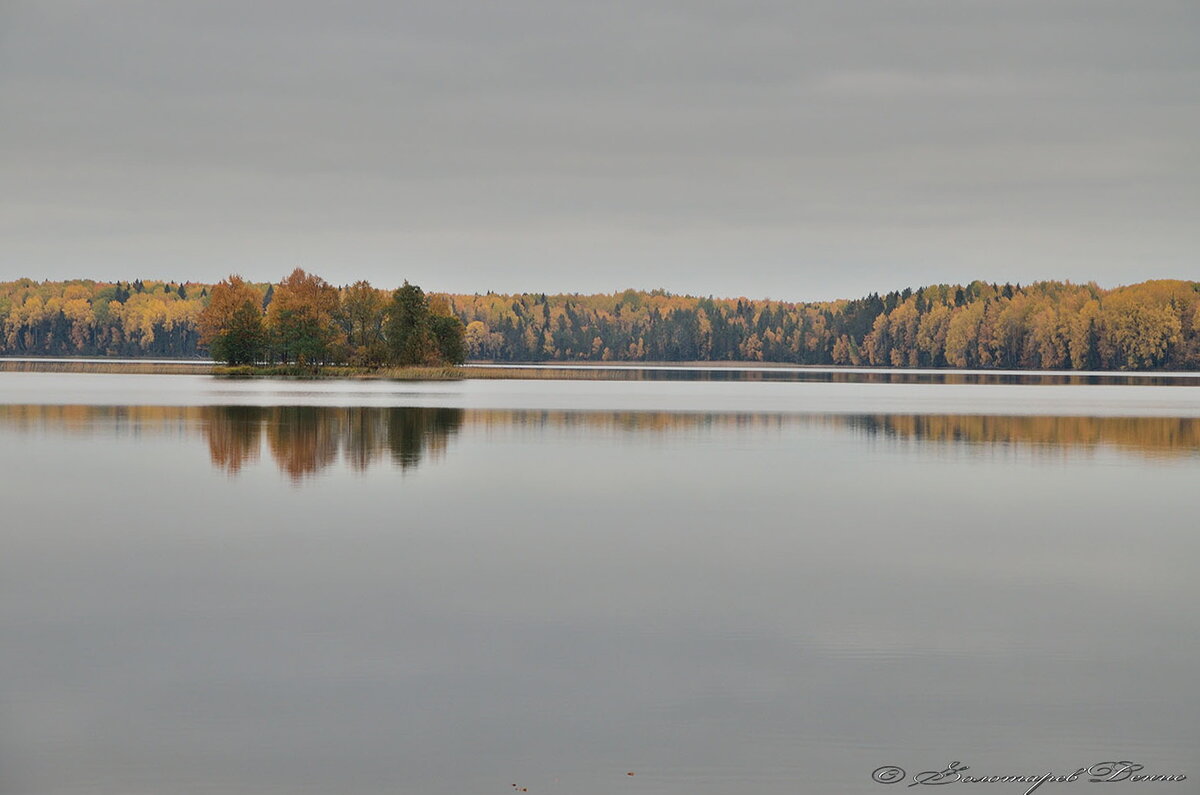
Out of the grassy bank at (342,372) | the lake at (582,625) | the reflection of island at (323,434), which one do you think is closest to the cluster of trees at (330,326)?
the grassy bank at (342,372)

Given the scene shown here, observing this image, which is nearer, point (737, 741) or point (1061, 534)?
point (737, 741)

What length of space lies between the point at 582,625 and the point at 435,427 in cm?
3249

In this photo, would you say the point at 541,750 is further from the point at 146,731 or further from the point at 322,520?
the point at 322,520

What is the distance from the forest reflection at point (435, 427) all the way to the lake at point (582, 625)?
3.36 metres

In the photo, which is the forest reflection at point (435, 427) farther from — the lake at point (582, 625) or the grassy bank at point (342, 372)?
the grassy bank at point (342, 372)

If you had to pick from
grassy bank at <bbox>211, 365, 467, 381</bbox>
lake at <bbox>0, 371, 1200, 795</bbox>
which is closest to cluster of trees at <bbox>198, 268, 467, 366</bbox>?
grassy bank at <bbox>211, 365, 467, 381</bbox>

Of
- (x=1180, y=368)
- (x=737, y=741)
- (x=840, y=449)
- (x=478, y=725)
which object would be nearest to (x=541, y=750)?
(x=478, y=725)

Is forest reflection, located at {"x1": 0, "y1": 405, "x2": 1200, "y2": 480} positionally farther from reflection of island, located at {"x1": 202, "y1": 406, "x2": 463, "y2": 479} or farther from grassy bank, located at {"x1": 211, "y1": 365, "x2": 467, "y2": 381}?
grassy bank, located at {"x1": 211, "y1": 365, "x2": 467, "y2": 381}

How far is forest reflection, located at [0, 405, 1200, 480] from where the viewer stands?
35391 mm

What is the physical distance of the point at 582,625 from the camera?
14.2 m

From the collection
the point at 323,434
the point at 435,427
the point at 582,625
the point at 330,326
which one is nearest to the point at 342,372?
the point at 330,326

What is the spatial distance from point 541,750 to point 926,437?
3530 cm

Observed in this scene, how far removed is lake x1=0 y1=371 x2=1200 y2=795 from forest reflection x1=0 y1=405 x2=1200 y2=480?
3.36 m

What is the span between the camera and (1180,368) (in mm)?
186750
